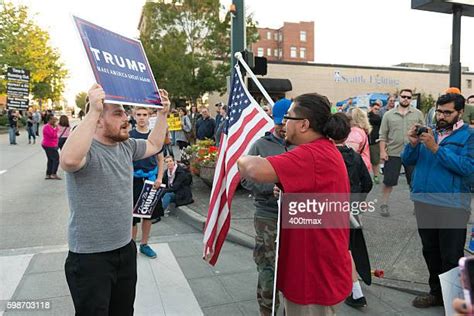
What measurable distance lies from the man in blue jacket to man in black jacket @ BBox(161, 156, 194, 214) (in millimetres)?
4259

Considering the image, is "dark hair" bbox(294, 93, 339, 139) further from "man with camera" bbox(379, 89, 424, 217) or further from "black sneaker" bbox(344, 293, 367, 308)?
"man with camera" bbox(379, 89, 424, 217)

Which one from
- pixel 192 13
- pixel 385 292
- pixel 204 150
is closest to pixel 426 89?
pixel 192 13

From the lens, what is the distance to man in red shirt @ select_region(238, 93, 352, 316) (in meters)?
2.06

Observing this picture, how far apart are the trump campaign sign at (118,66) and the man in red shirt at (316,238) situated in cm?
88

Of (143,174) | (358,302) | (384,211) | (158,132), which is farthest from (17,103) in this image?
(358,302)

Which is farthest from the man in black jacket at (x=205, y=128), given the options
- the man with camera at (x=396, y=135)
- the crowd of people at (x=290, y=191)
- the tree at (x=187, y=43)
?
the tree at (x=187, y=43)

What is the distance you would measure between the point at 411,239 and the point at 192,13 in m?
22.2

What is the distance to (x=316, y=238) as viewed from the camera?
216cm

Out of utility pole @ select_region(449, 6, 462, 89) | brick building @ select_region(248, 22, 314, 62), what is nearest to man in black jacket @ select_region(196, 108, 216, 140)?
utility pole @ select_region(449, 6, 462, 89)

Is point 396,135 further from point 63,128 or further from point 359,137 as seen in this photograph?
point 63,128

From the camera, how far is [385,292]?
4.00 metres

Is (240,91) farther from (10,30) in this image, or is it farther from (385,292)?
(10,30)

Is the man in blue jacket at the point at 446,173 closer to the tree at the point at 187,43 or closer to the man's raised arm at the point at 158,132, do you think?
the man's raised arm at the point at 158,132

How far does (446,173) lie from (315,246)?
1.89 m
